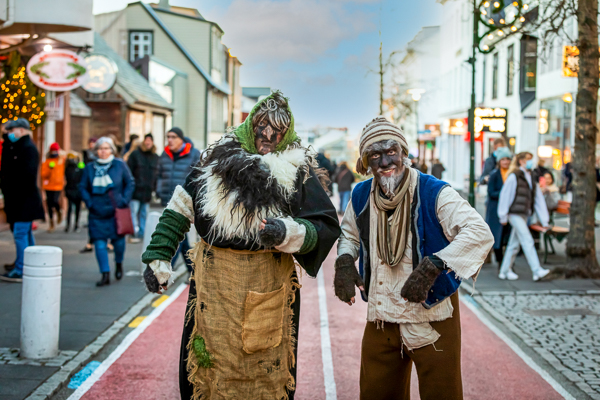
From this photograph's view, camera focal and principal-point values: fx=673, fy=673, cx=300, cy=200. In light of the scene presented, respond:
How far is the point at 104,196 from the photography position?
8.64m

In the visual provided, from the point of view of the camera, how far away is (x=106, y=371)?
5559 millimetres

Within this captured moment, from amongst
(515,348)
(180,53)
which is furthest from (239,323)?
(180,53)

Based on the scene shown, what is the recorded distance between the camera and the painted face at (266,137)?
3.47 metres

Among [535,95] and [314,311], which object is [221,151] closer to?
[314,311]

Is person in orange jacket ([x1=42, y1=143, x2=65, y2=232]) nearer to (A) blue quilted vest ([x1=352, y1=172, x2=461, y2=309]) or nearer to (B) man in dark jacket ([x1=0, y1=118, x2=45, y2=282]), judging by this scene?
(B) man in dark jacket ([x1=0, y1=118, x2=45, y2=282])

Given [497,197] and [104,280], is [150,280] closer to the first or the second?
[104,280]

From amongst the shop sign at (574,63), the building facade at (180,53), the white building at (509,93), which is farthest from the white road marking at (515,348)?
the building facade at (180,53)

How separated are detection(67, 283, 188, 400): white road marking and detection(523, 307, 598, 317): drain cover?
4.33m

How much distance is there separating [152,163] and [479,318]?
7.95 meters

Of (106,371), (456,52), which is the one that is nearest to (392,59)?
(456,52)

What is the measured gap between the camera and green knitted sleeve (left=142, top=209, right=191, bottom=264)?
3.47 m

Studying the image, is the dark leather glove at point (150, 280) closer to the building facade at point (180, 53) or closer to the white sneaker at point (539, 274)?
the white sneaker at point (539, 274)

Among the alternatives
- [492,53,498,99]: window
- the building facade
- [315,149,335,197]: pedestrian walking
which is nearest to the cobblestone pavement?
[315,149,335,197]: pedestrian walking

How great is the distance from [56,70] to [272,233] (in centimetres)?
1117
